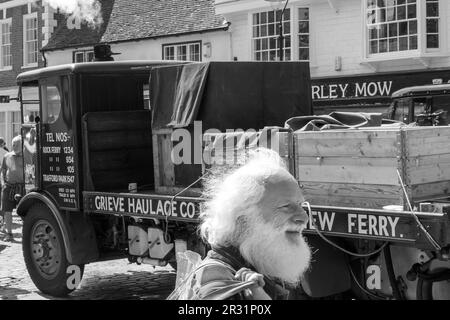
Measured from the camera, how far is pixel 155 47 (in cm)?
2258

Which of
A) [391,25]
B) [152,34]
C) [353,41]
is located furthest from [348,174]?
[152,34]

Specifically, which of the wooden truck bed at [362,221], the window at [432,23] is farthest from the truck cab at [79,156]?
the window at [432,23]

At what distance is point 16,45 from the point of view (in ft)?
94.9

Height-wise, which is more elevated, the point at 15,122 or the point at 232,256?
the point at 15,122

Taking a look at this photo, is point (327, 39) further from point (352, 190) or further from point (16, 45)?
point (16, 45)

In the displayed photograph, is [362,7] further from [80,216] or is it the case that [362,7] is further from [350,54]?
[80,216]

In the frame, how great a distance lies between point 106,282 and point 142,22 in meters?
15.4

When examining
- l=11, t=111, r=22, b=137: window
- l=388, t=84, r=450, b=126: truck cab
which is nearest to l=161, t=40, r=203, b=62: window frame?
l=11, t=111, r=22, b=137: window

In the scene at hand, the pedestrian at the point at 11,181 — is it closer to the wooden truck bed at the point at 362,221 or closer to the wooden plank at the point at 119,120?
the wooden plank at the point at 119,120

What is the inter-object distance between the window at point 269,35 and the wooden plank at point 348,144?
46.9ft

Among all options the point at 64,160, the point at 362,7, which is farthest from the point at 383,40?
the point at 64,160

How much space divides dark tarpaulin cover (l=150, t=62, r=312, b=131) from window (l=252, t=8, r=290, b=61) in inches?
485

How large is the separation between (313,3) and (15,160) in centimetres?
912

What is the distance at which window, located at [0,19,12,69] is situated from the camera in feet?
96.8
